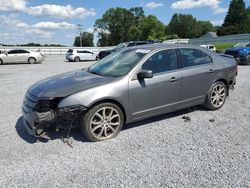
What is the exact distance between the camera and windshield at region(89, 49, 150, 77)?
15.6 ft

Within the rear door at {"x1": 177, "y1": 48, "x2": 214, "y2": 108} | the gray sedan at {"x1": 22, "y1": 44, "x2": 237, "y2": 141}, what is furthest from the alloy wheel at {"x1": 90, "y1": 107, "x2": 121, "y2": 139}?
the rear door at {"x1": 177, "y1": 48, "x2": 214, "y2": 108}

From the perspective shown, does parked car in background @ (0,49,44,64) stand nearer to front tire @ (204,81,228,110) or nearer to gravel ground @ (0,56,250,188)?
gravel ground @ (0,56,250,188)

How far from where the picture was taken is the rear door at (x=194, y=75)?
524 centimetres

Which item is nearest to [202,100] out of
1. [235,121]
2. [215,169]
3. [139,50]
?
[235,121]

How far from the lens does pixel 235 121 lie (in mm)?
5168

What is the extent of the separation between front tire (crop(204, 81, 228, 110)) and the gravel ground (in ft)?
1.73

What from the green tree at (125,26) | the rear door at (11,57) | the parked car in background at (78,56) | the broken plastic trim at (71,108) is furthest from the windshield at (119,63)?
the green tree at (125,26)

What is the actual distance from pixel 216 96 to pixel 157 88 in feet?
6.13

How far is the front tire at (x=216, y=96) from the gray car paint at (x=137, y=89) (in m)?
0.15

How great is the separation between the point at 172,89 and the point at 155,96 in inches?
17.2

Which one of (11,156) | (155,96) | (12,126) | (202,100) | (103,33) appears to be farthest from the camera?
(103,33)

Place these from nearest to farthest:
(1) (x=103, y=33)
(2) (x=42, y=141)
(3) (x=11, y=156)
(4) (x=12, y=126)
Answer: (3) (x=11, y=156) < (2) (x=42, y=141) < (4) (x=12, y=126) < (1) (x=103, y=33)

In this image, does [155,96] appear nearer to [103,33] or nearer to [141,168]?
[141,168]

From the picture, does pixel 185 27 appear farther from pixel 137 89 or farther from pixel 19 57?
pixel 137 89
